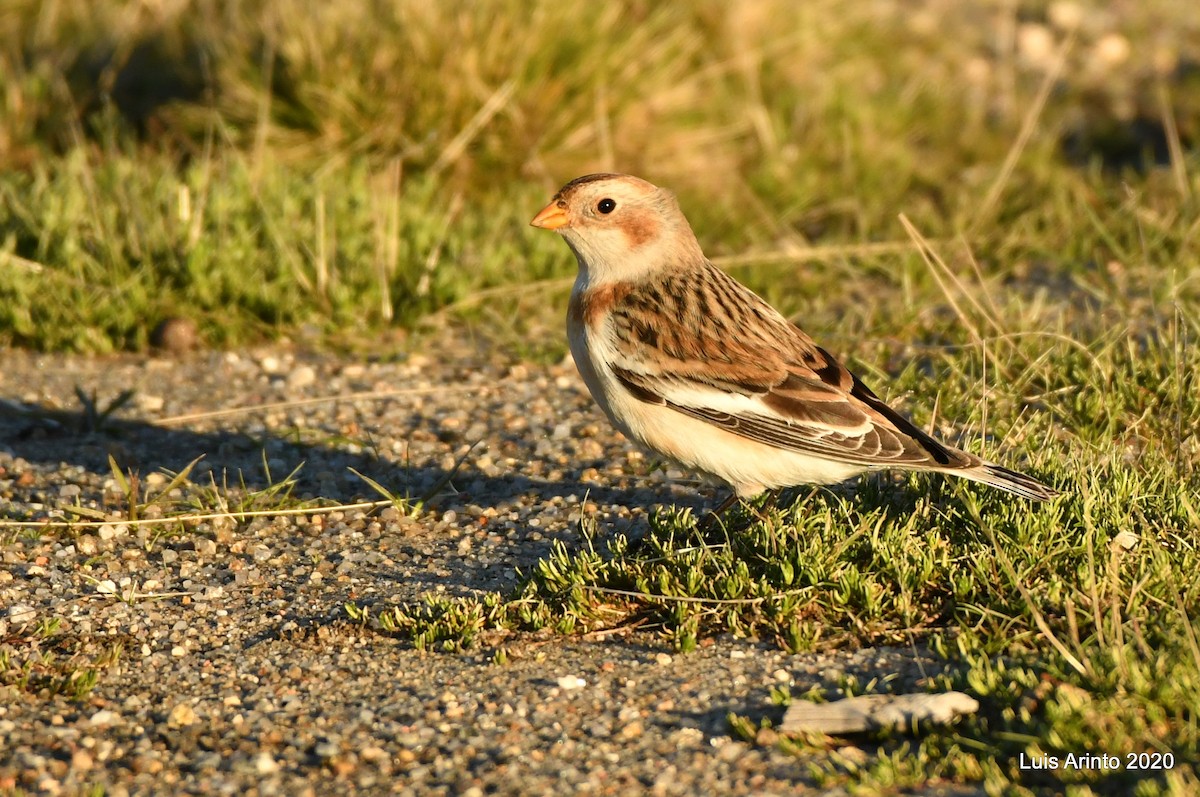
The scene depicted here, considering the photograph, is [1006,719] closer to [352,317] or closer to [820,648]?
[820,648]

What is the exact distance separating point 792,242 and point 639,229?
7.01ft

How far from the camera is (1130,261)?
606 cm

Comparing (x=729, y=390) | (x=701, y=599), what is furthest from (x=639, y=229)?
(x=701, y=599)

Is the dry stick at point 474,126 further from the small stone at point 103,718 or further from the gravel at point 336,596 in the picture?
the small stone at point 103,718

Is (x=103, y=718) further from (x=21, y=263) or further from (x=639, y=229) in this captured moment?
(x=21, y=263)

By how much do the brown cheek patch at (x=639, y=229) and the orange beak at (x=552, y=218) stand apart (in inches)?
7.4

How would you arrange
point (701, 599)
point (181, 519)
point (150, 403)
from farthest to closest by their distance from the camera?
point (150, 403)
point (181, 519)
point (701, 599)

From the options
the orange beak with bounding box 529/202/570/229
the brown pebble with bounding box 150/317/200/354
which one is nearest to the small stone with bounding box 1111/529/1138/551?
the orange beak with bounding box 529/202/570/229

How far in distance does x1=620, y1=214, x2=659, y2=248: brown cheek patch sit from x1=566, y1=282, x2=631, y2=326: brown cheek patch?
A: 0.51 feet

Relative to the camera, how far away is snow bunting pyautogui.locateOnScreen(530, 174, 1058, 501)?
391 cm

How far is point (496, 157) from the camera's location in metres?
6.89

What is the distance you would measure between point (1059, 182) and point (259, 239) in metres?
3.64

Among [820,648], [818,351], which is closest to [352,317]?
[818,351]

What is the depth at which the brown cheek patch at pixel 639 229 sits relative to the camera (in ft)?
14.9
